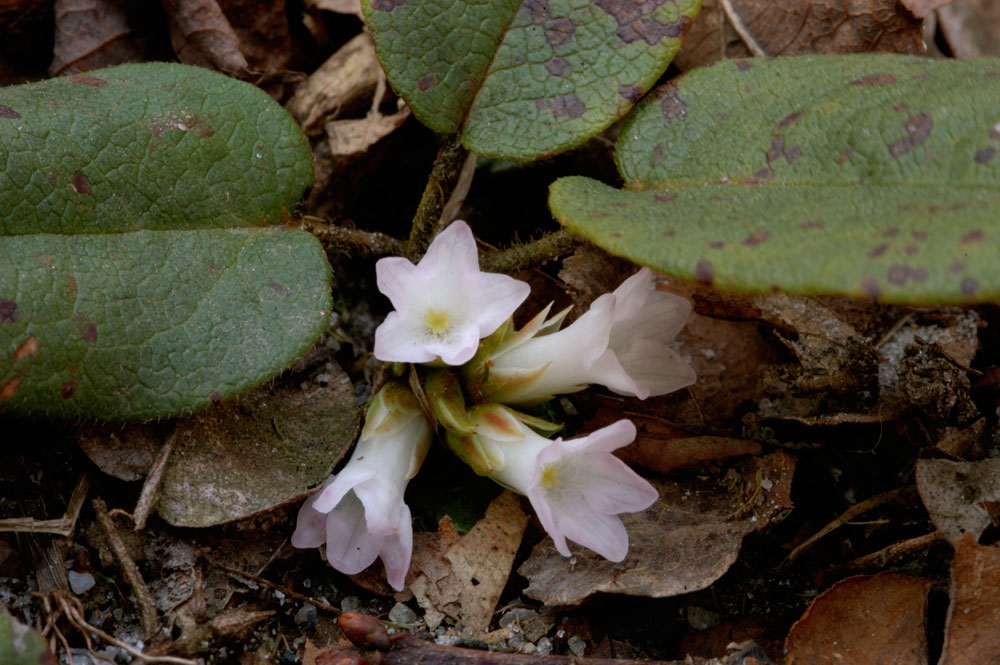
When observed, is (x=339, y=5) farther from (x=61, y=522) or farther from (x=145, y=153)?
(x=61, y=522)

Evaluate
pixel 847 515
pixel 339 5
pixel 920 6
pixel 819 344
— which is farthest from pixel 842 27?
pixel 339 5

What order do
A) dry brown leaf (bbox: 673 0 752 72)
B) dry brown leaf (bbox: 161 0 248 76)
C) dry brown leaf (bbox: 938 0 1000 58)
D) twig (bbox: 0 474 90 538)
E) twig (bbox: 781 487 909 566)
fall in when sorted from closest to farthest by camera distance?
1. twig (bbox: 0 474 90 538)
2. twig (bbox: 781 487 909 566)
3. dry brown leaf (bbox: 161 0 248 76)
4. dry brown leaf (bbox: 673 0 752 72)
5. dry brown leaf (bbox: 938 0 1000 58)

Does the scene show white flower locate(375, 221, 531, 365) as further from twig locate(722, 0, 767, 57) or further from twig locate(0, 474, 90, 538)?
twig locate(722, 0, 767, 57)

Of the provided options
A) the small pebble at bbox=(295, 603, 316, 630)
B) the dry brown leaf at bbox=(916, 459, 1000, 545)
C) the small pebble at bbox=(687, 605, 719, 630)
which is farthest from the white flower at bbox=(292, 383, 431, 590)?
the dry brown leaf at bbox=(916, 459, 1000, 545)

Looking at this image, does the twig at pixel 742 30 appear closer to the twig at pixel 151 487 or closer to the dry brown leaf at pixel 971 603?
the dry brown leaf at pixel 971 603

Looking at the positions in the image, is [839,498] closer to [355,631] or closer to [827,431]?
[827,431]

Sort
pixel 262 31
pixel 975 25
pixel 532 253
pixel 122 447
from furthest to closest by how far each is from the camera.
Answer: pixel 975 25, pixel 262 31, pixel 532 253, pixel 122 447
